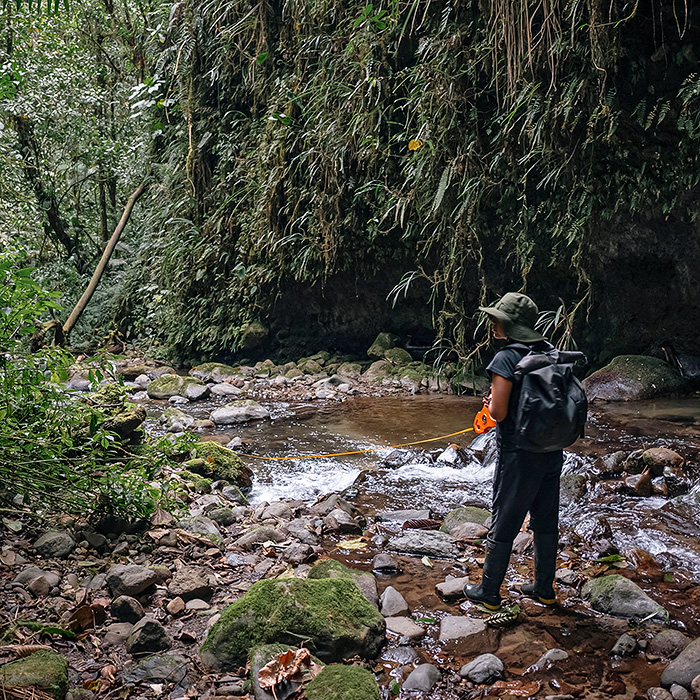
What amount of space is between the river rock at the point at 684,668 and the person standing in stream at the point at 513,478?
72cm

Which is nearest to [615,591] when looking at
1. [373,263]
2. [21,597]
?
[21,597]

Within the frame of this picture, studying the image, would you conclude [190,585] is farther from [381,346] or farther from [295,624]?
[381,346]

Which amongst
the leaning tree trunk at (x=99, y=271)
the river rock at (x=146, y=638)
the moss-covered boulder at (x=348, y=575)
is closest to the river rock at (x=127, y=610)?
the river rock at (x=146, y=638)

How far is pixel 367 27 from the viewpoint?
8531 mm

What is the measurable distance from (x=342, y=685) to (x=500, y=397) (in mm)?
1419

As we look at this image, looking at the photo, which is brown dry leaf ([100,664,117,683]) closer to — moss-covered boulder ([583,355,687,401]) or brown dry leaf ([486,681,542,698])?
brown dry leaf ([486,681,542,698])

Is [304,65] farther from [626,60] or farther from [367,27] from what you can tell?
[626,60]

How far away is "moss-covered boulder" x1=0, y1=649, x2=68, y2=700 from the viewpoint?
1942 millimetres

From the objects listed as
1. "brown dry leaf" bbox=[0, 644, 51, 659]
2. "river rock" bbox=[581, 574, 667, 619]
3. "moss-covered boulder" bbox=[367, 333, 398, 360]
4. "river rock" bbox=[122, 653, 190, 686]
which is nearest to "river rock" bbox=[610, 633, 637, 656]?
"river rock" bbox=[581, 574, 667, 619]

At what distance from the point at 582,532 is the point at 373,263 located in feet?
21.0

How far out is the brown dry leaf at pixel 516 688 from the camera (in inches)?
91.7

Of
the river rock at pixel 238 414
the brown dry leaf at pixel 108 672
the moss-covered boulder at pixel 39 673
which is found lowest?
the river rock at pixel 238 414

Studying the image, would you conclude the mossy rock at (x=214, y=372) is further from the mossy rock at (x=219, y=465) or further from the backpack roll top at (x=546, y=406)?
the backpack roll top at (x=546, y=406)

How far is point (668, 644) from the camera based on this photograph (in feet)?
8.39
